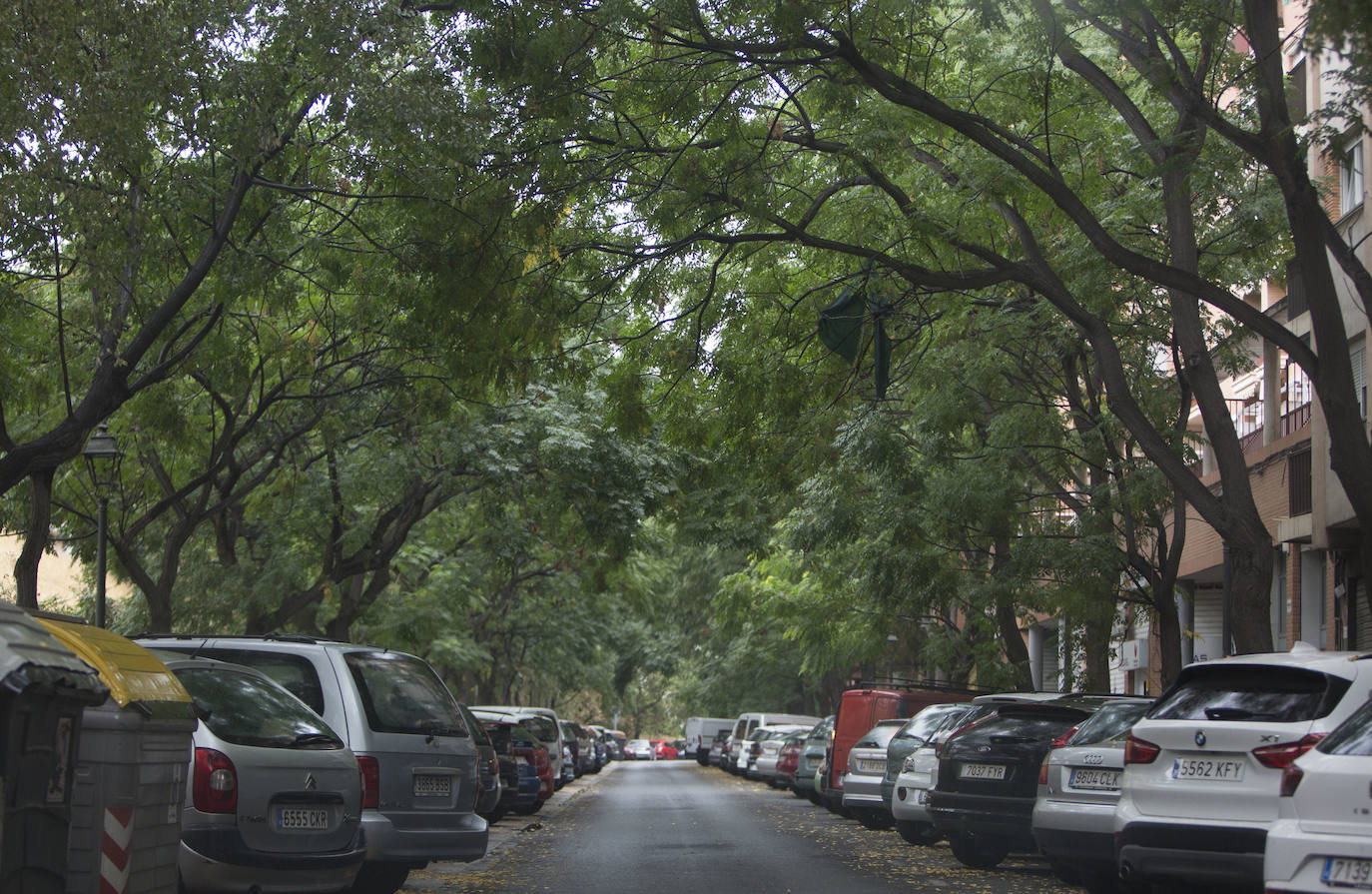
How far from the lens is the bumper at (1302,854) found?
261 inches

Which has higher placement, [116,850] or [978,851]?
[116,850]

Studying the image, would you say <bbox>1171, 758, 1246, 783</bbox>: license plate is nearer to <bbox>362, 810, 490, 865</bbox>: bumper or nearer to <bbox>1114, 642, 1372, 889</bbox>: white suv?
<bbox>1114, 642, 1372, 889</bbox>: white suv

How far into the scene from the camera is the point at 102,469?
2248 cm

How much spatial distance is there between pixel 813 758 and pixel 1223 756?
17.7 meters

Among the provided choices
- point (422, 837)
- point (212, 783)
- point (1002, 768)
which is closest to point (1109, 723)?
point (1002, 768)

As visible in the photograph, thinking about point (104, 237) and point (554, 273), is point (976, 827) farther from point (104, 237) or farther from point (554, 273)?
point (104, 237)

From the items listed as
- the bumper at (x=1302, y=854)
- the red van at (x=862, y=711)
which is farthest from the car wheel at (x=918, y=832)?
the bumper at (x=1302, y=854)

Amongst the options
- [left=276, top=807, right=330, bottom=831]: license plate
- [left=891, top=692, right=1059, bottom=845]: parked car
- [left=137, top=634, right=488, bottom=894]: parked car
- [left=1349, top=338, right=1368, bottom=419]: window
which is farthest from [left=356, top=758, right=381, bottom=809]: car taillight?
[left=1349, top=338, right=1368, bottom=419]: window

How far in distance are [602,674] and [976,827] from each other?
49.8 m

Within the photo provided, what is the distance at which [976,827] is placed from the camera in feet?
45.2

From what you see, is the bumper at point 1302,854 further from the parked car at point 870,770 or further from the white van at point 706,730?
the white van at point 706,730

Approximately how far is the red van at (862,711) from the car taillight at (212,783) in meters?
13.6

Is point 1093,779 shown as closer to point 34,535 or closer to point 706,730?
point 34,535

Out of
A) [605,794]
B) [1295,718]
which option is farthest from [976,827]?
[605,794]
